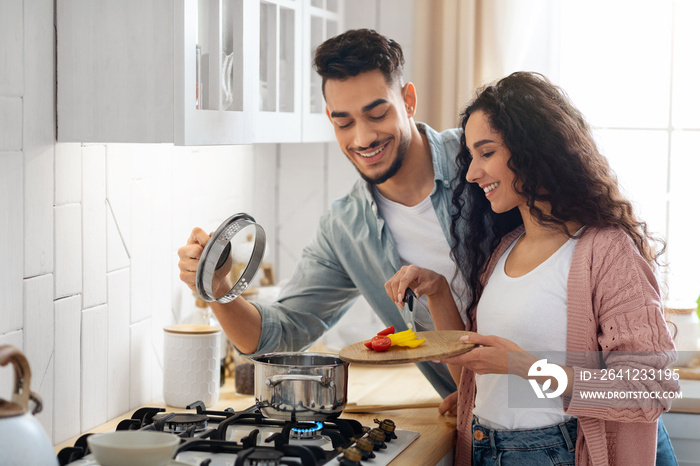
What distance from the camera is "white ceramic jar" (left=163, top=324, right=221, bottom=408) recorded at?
1.96 metres

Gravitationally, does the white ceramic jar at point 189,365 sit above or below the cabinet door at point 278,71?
below

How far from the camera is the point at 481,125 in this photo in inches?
66.4

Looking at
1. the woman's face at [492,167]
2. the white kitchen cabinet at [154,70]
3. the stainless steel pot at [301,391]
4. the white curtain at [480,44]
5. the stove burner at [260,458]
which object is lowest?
the stove burner at [260,458]

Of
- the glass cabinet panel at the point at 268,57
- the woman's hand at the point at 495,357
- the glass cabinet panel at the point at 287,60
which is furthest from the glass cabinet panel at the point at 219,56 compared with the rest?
the woman's hand at the point at 495,357

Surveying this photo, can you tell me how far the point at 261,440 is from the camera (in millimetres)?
1616

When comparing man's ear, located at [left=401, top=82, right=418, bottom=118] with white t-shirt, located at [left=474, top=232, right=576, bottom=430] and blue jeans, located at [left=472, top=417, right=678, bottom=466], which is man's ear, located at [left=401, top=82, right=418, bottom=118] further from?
blue jeans, located at [left=472, top=417, right=678, bottom=466]

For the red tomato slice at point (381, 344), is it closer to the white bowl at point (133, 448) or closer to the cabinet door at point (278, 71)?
the white bowl at point (133, 448)

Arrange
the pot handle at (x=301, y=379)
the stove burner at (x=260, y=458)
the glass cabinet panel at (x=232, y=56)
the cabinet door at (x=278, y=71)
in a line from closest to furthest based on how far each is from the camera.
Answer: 1. the stove burner at (x=260, y=458)
2. the pot handle at (x=301, y=379)
3. the glass cabinet panel at (x=232, y=56)
4. the cabinet door at (x=278, y=71)

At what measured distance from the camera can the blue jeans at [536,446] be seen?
155cm

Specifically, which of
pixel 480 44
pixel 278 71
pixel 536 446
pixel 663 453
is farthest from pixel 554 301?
pixel 480 44

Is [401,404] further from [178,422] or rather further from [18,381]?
[18,381]

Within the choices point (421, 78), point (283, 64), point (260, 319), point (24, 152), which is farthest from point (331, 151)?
point (24, 152)

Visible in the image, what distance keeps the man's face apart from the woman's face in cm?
29

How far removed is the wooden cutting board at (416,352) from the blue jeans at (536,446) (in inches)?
8.4
